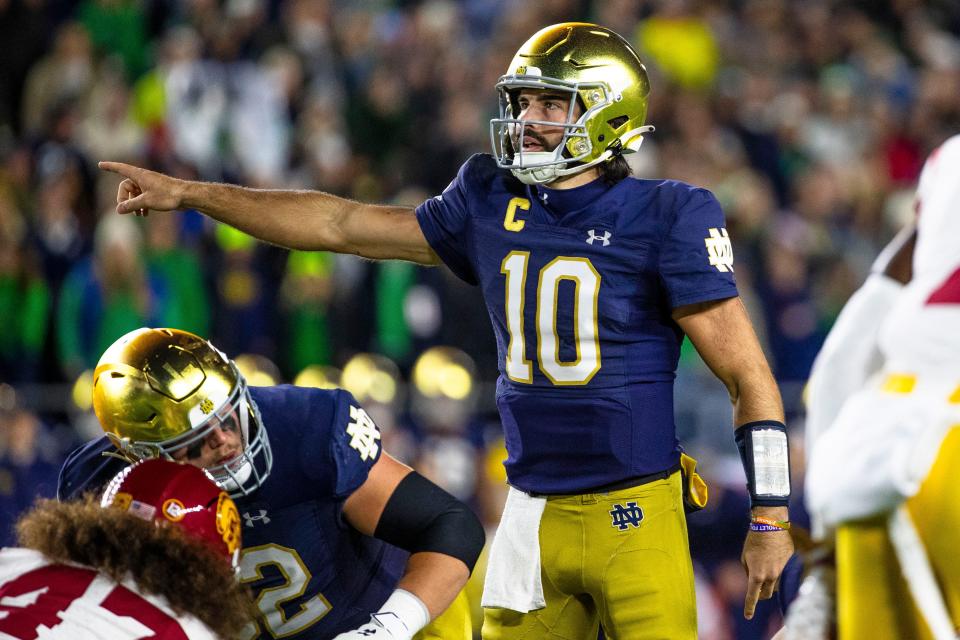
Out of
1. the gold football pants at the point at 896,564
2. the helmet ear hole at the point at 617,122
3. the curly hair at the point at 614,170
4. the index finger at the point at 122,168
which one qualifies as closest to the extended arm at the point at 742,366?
the curly hair at the point at 614,170

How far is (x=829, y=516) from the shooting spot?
2.13 meters

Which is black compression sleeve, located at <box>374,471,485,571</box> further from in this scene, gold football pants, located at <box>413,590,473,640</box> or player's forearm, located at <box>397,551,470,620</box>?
gold football pants, located at <box>413,590,473,640</box>

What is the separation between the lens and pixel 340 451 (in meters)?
3.13

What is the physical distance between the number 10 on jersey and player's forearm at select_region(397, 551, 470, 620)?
44 cm

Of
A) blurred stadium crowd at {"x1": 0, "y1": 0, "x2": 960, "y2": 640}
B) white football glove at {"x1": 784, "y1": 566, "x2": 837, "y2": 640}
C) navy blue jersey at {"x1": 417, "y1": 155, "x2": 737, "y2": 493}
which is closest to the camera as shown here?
white football glove at {"x1": 784, "y1": 566, "x2": 837, "y2": 640}

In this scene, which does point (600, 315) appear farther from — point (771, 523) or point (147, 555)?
point (147, 555)

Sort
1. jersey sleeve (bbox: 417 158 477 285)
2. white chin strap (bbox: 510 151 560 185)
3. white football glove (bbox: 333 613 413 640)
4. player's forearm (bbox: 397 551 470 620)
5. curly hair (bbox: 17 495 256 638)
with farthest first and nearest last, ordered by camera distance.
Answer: jersey sleeve (bbox: 417 158 477 285) < white chin strap (bbox: 510 151 560 185) < player's forearm (bbox: 397 551 470 620) < white football glove (bbox: 333 613 413 640) < curly hair (bbox: 17 495 256 638)

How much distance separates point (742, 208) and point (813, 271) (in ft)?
1.83

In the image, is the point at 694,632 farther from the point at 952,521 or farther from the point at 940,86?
the point at 940,86

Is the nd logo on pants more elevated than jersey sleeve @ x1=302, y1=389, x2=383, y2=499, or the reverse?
jersey sleeve @ x1=302, y1=389, x2=383, y2=499

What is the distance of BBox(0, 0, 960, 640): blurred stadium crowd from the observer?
7.30m

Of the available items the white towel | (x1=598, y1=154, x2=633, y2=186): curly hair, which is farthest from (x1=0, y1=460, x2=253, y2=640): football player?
(x1=598, y1=154, x2=633, y2=186): curly hair

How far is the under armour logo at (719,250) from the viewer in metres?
3.09

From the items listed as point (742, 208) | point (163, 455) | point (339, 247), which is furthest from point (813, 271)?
point (163, 455)
